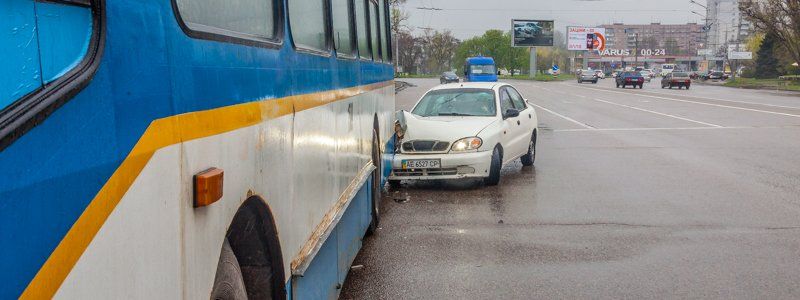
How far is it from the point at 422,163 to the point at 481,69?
52.7 meters

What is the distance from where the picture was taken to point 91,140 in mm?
1617

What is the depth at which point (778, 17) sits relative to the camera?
60.3m

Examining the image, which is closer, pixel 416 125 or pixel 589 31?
pixel 416 125

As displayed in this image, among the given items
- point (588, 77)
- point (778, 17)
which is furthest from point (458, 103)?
point (588, 77)

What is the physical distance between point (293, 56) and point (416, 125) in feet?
24.6

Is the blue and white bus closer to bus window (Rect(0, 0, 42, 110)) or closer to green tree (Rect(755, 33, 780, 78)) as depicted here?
bus window (Rect(0, 0, 42, 110))

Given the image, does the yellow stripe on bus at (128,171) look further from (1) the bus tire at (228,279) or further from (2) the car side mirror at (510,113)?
(2) the car side mirror at (510,113)

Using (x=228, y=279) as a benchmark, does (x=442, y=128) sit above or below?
below

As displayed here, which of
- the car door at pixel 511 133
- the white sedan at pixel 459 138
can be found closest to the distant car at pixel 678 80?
the car door at pixel 511 133

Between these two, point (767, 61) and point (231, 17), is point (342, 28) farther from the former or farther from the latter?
point (767, 61)

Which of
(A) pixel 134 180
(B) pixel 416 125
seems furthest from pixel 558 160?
(A) pixel 134 180

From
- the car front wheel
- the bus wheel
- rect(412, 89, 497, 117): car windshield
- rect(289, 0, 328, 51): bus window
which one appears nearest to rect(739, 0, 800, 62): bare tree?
the car front wheel

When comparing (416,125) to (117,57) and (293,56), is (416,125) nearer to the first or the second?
(293,56)

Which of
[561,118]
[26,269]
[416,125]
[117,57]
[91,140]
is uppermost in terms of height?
[117,57]
